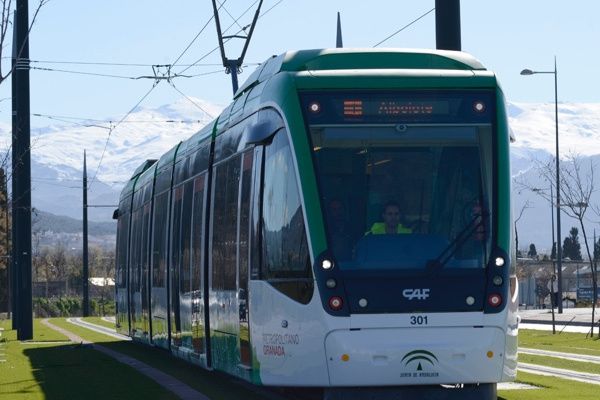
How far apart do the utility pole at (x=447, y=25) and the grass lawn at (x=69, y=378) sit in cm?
604

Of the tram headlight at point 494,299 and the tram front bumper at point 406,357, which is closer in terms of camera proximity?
the tram front bumper at point 406,357

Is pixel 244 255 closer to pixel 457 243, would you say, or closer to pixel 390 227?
pixel 390 227

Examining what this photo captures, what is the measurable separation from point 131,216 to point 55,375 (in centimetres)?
897

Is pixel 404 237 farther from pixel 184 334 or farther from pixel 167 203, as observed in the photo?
pixel 167 203

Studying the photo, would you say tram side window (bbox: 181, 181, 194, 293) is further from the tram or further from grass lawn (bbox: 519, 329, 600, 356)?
grass lawn (bbox: 519, 329, 600, 356)

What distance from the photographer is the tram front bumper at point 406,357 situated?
543 inches

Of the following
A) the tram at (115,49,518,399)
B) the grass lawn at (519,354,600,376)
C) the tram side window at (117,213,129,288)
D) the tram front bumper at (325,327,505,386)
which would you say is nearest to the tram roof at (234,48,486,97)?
the tram at (115,49,518,399)

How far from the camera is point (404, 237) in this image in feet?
46.9

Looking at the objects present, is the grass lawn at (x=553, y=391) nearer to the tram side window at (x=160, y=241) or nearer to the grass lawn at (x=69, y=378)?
the grass lawn at (x=69, y=378)

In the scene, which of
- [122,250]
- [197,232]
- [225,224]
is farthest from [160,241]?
[122,250]

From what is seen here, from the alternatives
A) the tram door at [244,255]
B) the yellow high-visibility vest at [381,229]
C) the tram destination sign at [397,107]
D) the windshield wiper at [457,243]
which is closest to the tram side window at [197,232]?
the tram door at [244,255]

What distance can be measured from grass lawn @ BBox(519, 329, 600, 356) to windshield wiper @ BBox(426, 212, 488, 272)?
1472 cm

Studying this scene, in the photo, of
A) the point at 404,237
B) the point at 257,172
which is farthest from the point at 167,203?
the point at 404,237

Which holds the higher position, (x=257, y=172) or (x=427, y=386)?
(x=257, y=172)
